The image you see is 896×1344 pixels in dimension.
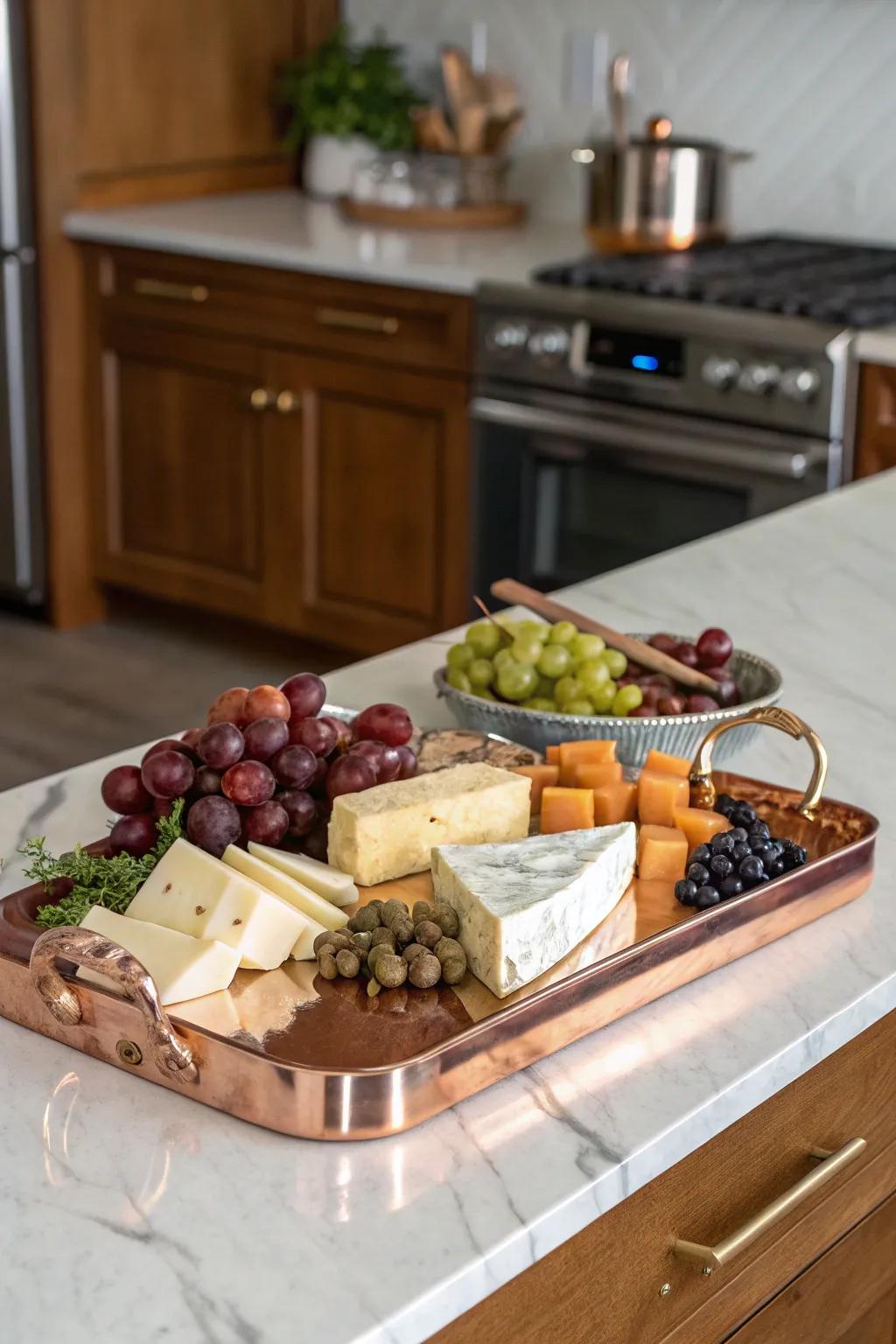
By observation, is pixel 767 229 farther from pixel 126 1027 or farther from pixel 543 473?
pixel 126 1027

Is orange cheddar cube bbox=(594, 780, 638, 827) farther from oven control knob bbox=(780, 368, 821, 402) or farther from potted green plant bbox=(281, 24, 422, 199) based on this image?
potted green plant bbox=(281, 24, 422, 199)

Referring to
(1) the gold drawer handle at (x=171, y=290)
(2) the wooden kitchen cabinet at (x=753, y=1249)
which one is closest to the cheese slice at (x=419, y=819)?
(2) the wooden kitchen cabinet at (x=753, y=1249)

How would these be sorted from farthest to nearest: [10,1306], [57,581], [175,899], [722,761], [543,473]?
1. [57,581]
2. [543,473]
3. [722,761]
4. [175,899]
5. [10,1306]

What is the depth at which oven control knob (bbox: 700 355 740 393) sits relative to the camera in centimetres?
322

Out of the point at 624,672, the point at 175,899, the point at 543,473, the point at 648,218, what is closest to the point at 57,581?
the point at 543,473

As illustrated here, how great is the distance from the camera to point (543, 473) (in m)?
3.62

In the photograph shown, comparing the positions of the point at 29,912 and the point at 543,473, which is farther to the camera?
the point at 543,473

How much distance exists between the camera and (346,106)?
4.38 meters

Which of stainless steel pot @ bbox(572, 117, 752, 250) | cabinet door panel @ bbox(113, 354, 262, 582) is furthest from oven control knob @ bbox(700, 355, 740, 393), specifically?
cabinet door panel @ bbox(113, 354, 262, 582)

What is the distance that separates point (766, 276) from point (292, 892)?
8.80ft

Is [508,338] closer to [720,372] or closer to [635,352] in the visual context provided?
[635,352]

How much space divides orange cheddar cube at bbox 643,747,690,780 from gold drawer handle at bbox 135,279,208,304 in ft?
9.95

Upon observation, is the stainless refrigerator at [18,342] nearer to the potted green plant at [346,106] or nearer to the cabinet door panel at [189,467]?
the cabinet door panel at [189,467]

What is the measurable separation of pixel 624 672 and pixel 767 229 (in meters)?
2.88
